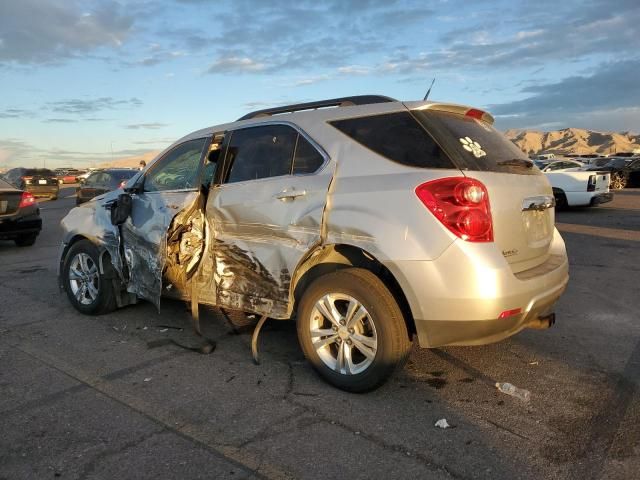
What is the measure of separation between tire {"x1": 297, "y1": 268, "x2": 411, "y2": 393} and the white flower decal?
1.05 metres

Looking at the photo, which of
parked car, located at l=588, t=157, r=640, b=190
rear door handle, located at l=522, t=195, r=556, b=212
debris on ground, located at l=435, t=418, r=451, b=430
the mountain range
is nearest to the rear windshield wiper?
rear door handle, located at l=522, t=195, r=556, b=212

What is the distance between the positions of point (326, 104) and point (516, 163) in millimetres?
1496

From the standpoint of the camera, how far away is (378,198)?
3.43m

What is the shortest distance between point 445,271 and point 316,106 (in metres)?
1.81

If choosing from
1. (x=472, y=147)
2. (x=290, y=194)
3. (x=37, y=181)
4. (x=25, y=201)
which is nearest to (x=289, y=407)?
(x=290, y=194)

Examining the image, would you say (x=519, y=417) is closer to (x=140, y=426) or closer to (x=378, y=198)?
(x=378, y=198)

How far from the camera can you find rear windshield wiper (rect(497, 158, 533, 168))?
3706 millimetres

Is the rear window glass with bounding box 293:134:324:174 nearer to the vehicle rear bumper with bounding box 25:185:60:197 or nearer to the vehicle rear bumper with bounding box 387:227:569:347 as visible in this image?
the vehicle rear bumper with bounding box 387:227:569:347

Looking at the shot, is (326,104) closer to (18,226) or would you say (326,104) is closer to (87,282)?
(87,282)

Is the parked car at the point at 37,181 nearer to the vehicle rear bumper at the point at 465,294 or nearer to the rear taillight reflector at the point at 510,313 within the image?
the vehicle rear bumper at the point at 465,294

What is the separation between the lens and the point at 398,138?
141 inches

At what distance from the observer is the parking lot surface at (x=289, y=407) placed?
2.82m

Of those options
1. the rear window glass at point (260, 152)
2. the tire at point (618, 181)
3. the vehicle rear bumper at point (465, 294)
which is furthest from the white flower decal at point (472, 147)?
the tire at point (618, 181)

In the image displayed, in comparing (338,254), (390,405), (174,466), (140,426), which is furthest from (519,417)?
(140,426)
